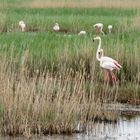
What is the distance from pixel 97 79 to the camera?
44.5 feet

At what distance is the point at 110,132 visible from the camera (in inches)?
407

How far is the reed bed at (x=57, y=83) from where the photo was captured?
31.9 ft

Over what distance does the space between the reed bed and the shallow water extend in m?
0.14

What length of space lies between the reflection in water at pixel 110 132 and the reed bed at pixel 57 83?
16 cm

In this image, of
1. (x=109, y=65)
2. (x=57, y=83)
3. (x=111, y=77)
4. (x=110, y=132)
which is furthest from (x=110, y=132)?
(x=109, y=65)

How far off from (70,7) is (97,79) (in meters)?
18.6

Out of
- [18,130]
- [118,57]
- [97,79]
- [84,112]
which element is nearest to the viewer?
[18,130]

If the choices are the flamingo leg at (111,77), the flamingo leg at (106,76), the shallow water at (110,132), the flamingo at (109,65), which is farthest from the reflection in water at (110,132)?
the flamingo at (109,65)

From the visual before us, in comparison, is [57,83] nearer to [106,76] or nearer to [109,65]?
[106,76]

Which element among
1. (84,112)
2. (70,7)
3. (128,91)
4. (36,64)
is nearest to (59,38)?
(36,64)

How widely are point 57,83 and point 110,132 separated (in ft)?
4.47

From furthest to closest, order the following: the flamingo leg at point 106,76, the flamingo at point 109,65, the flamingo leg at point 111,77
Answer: the flamingo at point 109,65
the flamingo leg at point 111,77
the flamingo leg at point 106,76

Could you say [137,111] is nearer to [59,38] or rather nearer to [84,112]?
[84,112]

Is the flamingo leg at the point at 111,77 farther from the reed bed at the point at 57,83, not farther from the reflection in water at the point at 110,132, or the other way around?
the reflection in water at the point at 110,132
